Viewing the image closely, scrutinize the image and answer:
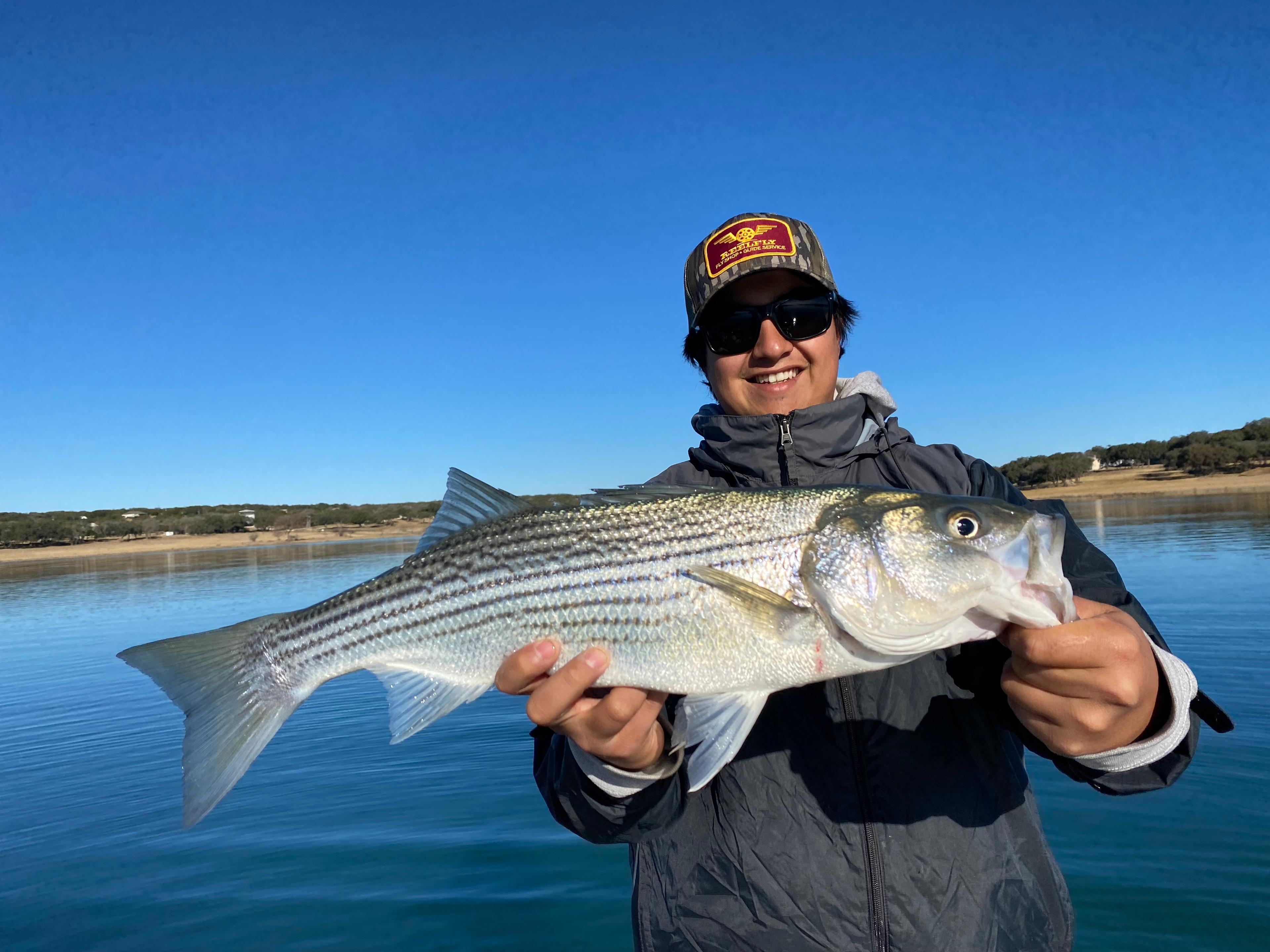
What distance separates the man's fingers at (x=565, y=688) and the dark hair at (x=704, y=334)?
6.68ft

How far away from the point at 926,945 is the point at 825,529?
1.52 meters

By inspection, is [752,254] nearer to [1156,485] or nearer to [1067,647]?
[1067,647]

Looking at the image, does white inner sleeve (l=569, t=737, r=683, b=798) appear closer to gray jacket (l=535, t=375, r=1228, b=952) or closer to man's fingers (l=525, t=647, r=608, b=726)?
gray jacket (l=535, t=375, r=1228, b=952)

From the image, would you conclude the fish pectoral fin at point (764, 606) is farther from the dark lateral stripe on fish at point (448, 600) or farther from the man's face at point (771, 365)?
the man's face at point (771, 365)

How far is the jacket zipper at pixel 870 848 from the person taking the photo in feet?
8.86

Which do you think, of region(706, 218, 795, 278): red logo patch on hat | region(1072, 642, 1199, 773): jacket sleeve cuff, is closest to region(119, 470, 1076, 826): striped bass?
region(1072, 642, 1199, 773): jacket sleeve cuff

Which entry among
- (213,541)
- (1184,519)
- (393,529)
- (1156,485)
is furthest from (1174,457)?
(213,541)

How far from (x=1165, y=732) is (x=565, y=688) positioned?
78.8 inches

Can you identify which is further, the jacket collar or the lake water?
the lake water

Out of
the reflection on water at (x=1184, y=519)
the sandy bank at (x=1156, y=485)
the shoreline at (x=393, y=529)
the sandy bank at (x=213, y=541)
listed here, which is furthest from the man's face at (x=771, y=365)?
the sandy bank at (x=213, y=541)

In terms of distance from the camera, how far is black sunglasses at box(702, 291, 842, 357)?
3.91 m

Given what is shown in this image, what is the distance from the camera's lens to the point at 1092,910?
489cm

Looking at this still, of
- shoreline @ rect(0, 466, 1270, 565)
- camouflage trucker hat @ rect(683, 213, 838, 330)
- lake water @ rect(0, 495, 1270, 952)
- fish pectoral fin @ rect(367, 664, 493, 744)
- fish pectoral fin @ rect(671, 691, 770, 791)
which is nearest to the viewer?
fish pectoral fin @ rect(671, 691, 770, 791)

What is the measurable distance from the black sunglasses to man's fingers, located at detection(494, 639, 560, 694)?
6.25 feet
